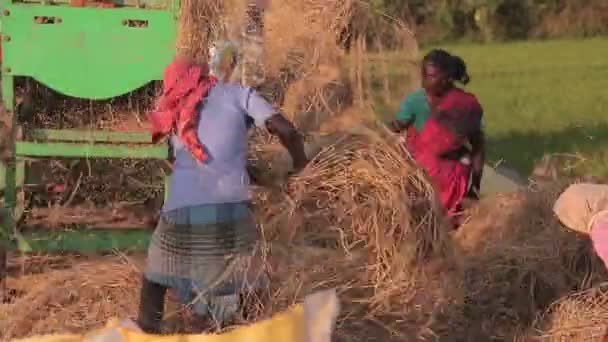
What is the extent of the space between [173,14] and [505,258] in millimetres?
1828

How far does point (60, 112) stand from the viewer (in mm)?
6328

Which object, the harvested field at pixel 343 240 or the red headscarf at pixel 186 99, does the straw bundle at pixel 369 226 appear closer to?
the harvested field at pixel 343 240

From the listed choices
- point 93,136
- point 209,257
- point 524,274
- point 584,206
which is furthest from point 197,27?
point 584,206

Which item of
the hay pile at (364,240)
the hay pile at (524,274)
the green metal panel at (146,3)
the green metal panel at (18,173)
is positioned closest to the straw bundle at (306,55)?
the green metal panel at (146,3)

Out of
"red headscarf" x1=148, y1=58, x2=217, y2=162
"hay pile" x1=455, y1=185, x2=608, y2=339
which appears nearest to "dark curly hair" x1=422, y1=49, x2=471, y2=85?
"hay pile" x1=455, y1=185, x2=608, y2=339

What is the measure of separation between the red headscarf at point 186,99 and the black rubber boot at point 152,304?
515 mm

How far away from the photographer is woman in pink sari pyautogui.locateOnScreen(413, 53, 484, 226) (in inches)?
267

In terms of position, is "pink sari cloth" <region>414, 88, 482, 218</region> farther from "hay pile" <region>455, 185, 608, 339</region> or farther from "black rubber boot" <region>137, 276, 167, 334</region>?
"black rubber boot" <region>137, 276, 167, 334</region>

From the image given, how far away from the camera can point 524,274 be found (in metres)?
5.27

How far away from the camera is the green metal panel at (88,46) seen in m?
5.69

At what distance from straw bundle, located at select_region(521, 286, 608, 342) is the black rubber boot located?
140 cm

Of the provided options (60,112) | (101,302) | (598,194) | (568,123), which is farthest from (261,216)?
(568,123)

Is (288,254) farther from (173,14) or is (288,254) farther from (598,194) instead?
(173,14)

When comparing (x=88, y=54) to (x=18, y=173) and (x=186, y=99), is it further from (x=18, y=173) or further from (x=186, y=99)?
(x=186, y=99)
